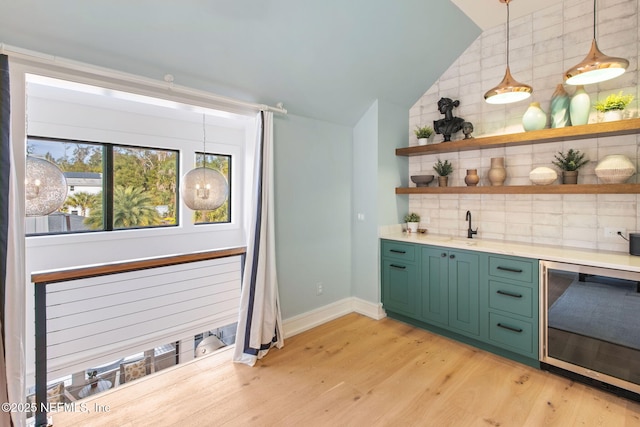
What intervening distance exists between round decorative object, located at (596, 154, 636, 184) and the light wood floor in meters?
1.61

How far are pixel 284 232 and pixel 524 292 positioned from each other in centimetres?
223

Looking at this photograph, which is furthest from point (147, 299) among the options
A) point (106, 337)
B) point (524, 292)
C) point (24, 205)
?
point (524, 292)

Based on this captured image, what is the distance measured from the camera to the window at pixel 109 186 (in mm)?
3887

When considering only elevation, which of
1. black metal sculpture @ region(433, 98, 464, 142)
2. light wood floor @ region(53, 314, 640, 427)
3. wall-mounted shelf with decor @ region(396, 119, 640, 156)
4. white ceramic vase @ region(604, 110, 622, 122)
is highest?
black metal sculpture @ region(433, 98, 464, 142)

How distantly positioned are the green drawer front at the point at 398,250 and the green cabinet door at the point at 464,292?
42cm

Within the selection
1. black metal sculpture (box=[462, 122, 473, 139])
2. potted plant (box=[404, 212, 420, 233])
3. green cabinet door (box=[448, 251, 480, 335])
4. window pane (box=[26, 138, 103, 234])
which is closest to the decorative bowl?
potted plant (box=[404, 212, 420, 233])

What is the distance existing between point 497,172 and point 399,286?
1571 millimetres

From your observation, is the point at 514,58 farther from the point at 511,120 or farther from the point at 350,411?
the point at 350,411

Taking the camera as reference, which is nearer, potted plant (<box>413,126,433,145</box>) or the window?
potted plant (<box>413,126,433,145</box>)

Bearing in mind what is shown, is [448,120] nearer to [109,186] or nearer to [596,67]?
[596,67]

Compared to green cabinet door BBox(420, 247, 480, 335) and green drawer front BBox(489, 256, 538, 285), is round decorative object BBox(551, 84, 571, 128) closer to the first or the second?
green drawer front BBox(489, 256, 538, 285)

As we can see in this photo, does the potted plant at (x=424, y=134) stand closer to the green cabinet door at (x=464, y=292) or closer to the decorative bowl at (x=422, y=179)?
the decorative bowl at (x=422, y=179)

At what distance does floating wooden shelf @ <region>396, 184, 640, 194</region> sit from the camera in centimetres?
238

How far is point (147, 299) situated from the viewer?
12.6 ft
